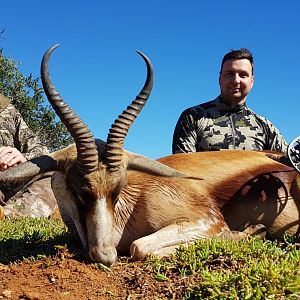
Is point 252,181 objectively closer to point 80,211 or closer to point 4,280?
point 80,211

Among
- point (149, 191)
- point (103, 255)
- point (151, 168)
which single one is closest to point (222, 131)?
point (149, 191)

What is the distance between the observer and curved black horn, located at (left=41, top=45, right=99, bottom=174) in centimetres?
494

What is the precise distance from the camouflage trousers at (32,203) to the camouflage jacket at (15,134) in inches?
27.6

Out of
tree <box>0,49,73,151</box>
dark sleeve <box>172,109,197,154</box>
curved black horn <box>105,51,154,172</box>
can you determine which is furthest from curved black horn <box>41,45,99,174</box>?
tree <box>0,49,73,151</box>

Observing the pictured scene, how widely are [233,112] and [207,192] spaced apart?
131 inches

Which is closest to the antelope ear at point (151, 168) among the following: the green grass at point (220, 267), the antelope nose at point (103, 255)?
the green grass at point (220, 267)

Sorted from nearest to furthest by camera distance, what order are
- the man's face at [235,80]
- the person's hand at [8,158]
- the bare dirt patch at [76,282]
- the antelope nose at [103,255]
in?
the bare dirt patch at [76,282]
the antelope nose at [103,255]
the person's hand at [8,158]
the man's face at [235,80]

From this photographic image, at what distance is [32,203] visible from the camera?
977cm

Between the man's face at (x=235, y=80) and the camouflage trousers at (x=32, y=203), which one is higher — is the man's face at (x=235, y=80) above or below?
above

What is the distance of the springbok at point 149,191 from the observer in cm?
490

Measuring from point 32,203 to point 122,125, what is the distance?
503cm

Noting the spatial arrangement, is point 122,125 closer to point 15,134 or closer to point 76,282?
point 76,282

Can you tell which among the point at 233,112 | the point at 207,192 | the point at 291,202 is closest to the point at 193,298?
the point at 207,192

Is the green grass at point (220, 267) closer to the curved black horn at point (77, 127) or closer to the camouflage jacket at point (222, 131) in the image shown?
the curved black horn at point (77, 127)
